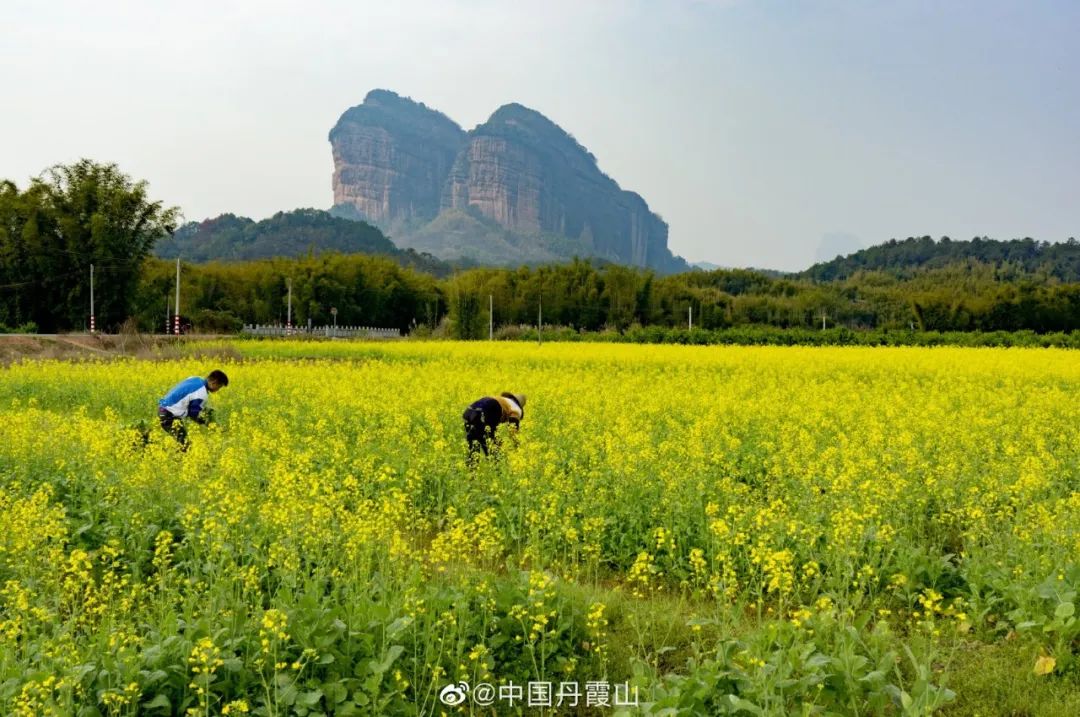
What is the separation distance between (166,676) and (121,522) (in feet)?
9.78

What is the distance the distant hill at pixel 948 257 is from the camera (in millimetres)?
109938

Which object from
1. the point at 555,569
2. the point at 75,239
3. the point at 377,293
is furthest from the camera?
the point at 377,293

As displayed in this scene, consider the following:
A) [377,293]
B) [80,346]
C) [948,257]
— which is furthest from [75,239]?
[948,257]

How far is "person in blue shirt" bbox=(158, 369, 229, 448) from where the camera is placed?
9.30 m

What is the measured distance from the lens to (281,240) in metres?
117

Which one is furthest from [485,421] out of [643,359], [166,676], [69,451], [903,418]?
[643,359]

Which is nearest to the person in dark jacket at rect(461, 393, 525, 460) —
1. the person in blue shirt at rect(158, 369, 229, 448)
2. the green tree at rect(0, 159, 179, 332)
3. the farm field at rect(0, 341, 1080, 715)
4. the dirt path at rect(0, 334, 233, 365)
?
the farm field at rect(0, 341, 1080, 715)

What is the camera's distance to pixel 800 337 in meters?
39.3

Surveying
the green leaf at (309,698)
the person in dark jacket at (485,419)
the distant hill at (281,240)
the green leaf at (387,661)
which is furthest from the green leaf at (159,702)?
the distant hill at (281,240)

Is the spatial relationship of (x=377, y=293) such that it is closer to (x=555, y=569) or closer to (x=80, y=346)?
(x=80, y=346)

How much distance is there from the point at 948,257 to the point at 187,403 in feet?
440

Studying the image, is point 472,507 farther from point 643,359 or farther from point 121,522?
point 643,359

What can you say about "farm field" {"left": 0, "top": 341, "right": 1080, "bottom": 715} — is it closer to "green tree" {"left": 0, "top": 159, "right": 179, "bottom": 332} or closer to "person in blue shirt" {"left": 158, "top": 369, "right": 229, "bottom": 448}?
"person in blue shirt" {"left": 158, "top": 369, "right": 229, "bottom": 448}

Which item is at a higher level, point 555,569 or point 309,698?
point 309,698
